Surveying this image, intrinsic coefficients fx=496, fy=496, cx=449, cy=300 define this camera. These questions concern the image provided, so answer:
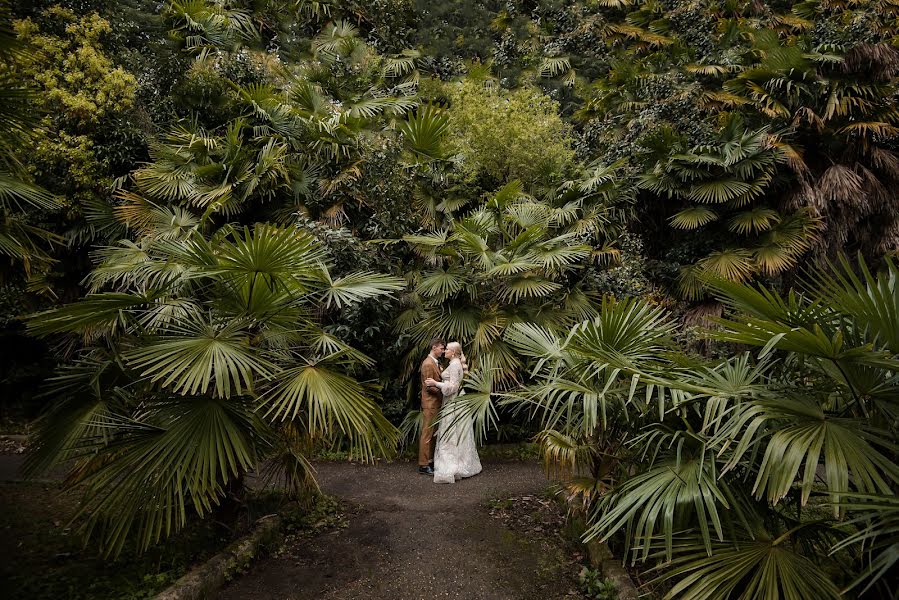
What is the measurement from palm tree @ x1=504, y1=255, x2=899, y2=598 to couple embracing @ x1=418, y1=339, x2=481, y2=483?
284 centimetres

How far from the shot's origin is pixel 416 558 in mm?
4297

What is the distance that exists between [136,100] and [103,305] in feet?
26.7

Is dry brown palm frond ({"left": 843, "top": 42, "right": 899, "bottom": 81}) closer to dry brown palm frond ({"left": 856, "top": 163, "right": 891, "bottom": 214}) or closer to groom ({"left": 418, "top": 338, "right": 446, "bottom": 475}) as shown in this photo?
dry brown palm frond ({"left": 856, "top": 163, "right": 891, "bottom": 214})

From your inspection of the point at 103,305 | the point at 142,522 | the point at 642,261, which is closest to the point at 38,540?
the point at 142,522

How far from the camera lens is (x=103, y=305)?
128 inches

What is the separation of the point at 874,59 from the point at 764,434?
9.60m

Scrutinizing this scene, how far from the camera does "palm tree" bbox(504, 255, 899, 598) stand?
2.23m

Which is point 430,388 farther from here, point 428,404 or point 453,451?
point 453,451

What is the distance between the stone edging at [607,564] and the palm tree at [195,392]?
77.5 inches

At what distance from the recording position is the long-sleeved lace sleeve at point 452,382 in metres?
6.27

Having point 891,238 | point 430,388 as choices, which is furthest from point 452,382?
→ point 891,238

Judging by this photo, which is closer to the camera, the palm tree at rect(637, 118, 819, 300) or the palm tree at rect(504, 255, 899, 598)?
the palm tree at rect(504, 255, 899, 598)

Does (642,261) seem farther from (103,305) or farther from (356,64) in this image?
(103,305)

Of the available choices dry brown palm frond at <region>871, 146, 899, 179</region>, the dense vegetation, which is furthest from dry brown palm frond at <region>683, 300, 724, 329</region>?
dry brown palm frond at <region>871, 146, 899, 179</region>
